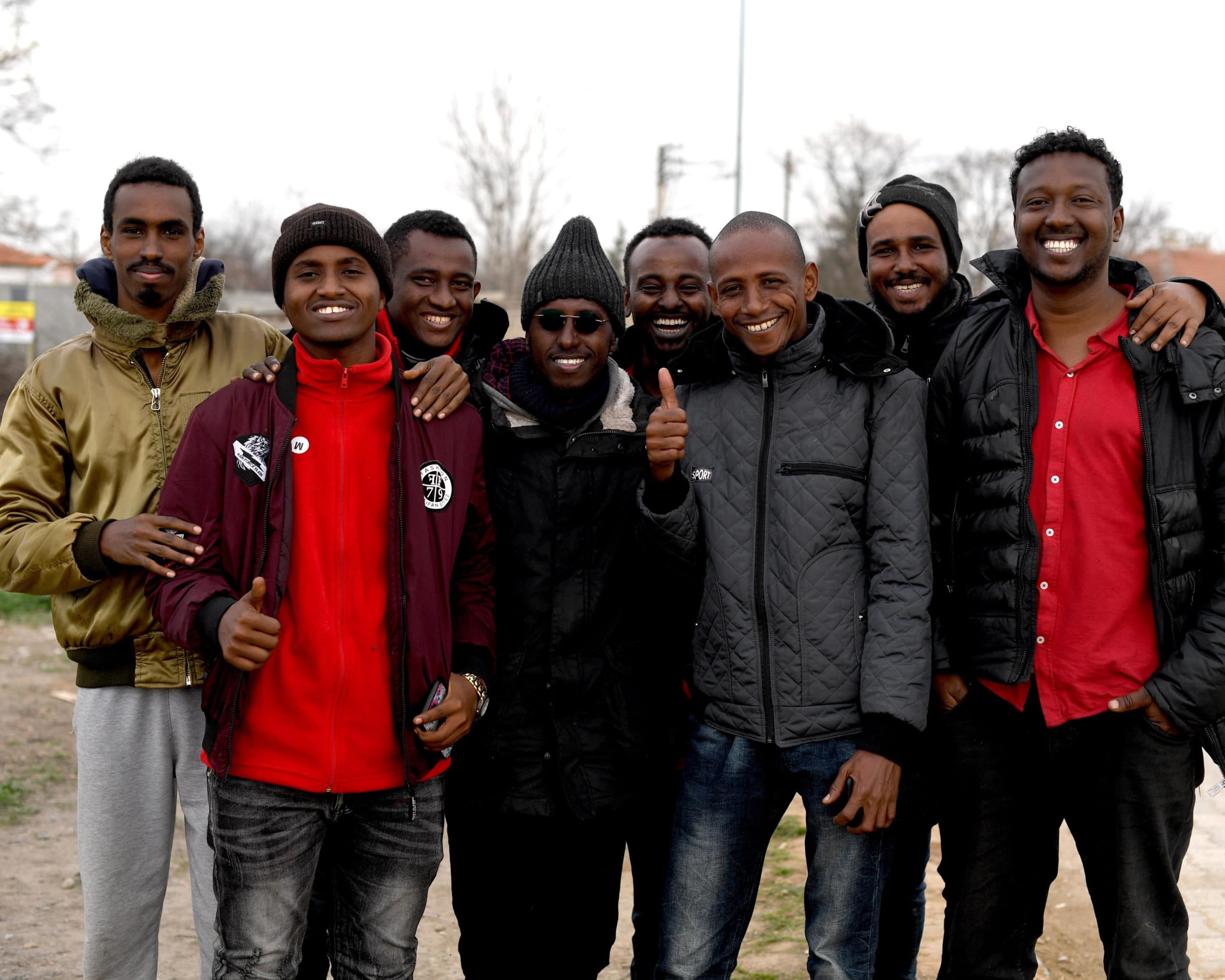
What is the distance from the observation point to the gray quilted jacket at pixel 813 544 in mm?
3016

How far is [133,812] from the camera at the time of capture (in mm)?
3285

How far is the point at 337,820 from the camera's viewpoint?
9.57ft

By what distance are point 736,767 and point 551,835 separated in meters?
0.61

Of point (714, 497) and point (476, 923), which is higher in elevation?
point (714, 497)

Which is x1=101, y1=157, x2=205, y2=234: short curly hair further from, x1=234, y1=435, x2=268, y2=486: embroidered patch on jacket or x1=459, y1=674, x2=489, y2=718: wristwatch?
x1=459, y1=674, x2=489, y2=718: wristwatch

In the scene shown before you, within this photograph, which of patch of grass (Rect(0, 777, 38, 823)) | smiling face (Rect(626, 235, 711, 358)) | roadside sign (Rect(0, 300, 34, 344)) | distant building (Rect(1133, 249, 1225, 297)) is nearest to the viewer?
smiling face (Rect(626, 235, 711, 358))

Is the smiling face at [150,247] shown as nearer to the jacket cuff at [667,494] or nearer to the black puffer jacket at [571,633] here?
the black puffer jacket at [571,633]

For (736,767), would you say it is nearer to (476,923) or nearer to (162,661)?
(476,923)

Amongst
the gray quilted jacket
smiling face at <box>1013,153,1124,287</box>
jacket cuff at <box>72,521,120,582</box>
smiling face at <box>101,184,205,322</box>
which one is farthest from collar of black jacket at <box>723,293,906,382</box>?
jacket cuff at <box>72,521,120,582</box>

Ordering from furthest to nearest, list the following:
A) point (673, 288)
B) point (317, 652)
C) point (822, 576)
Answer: point (673, 288) → point (822, 576) → point (317, 652)

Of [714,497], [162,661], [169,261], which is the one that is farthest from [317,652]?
[169,261]

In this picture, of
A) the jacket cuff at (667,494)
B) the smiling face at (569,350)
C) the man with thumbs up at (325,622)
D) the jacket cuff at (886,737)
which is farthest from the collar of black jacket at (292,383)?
the jacket cuff at (886,737)

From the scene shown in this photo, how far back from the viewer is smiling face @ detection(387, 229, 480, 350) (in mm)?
4004

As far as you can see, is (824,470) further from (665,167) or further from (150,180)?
(665,167)
